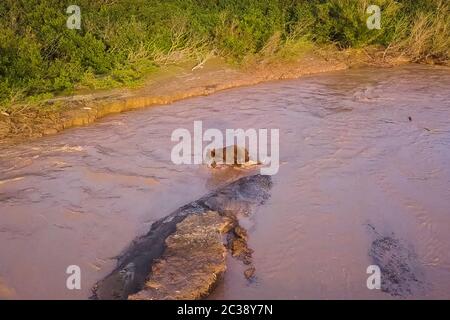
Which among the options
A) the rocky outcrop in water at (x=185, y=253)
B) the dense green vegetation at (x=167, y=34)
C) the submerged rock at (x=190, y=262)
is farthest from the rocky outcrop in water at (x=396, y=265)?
the dense green vegetation at (x=167, y=34)

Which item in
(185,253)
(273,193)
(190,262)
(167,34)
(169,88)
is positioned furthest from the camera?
(167,34)

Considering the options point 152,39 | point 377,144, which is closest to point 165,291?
point 377,144

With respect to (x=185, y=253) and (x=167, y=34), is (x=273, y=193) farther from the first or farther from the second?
(x=167, y=34)

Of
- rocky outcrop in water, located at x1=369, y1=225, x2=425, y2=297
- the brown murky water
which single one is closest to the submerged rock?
the brown murky water

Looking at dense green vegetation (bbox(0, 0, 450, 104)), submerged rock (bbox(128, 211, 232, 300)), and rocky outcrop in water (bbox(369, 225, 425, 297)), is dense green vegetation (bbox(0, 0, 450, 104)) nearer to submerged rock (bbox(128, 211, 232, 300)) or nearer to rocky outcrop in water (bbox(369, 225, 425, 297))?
submerged rock (bbox(128, 211, 232, 300))

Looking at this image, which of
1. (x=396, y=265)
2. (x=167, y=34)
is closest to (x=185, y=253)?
(x=396, y=265)
